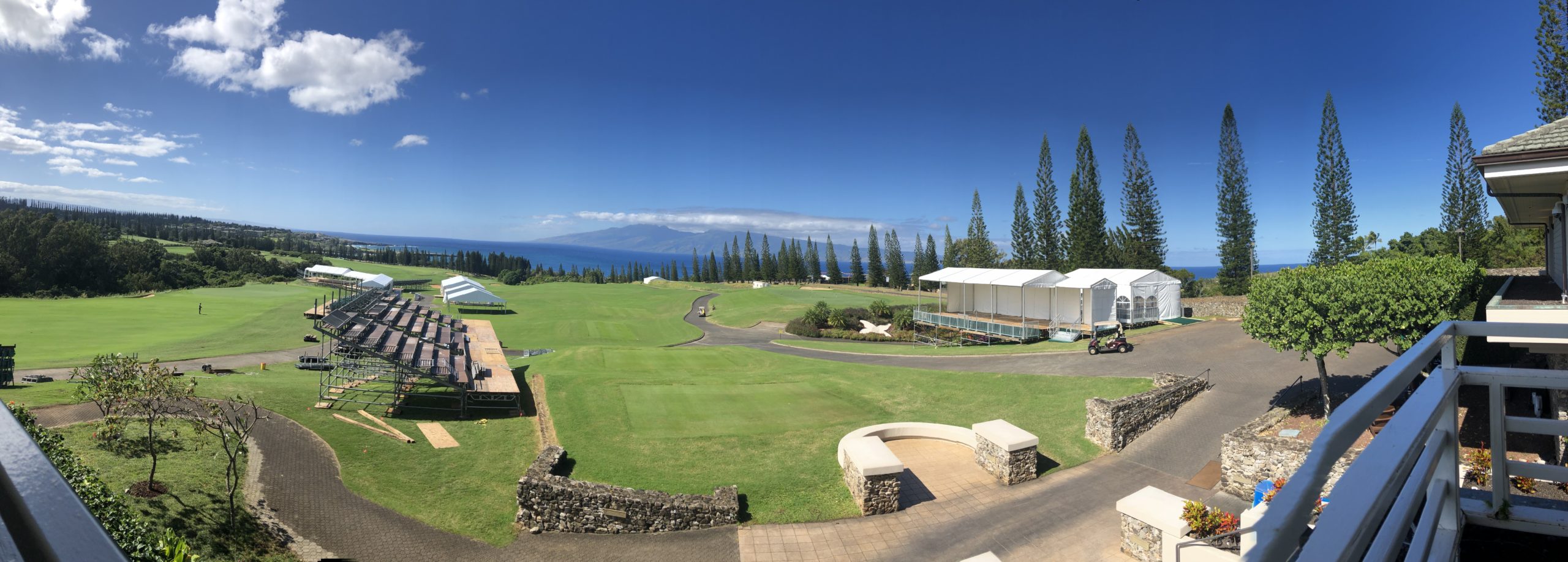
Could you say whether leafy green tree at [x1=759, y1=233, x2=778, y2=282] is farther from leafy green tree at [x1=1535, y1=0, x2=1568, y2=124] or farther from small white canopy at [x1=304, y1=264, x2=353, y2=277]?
leafy green tree at [x1=1535, y1=0, x2=1568, y2=124]

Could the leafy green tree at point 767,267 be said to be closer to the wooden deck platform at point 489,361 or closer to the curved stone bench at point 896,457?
the wooden deck platform at point 489,361

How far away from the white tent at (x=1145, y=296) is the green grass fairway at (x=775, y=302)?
1936cm

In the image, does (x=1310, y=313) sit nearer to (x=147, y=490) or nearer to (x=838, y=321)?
(x=147, y=490)

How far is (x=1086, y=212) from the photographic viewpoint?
145ft

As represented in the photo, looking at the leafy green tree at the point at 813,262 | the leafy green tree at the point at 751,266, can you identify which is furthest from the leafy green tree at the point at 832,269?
the leafy green tree at the point at 751,266

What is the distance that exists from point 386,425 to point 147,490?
210 inches

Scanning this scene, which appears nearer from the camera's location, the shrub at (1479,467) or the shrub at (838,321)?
the shrub at (1479,467)

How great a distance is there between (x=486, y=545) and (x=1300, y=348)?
17071 mm

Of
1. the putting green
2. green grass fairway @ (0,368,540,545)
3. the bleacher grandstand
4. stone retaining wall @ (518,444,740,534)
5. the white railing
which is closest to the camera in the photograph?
the white railing

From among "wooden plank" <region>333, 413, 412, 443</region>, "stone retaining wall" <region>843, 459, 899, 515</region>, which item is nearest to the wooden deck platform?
"wooden plank" <region>333, 413, 412, 443</region>

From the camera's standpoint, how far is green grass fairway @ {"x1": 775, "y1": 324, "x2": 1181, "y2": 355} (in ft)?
81.3

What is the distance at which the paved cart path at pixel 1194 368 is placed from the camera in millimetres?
13594

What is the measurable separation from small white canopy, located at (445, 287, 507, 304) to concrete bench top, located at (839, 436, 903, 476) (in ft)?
148

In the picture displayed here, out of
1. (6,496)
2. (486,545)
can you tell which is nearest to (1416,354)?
(6,496)
